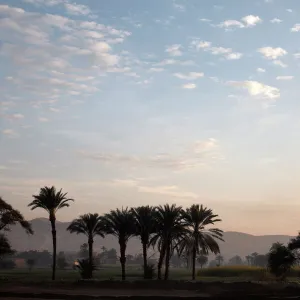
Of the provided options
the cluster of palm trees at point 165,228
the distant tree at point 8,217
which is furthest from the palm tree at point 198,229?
the distant tree at point 8,217

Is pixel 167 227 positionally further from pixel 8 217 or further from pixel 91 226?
pixel 8 217

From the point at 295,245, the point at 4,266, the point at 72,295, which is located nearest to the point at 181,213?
→ the point at 295,245

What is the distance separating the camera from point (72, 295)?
29.0 metres

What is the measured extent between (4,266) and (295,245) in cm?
9984

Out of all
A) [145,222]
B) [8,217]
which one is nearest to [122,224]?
[145,222]

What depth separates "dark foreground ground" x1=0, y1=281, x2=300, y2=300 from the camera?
2886cm

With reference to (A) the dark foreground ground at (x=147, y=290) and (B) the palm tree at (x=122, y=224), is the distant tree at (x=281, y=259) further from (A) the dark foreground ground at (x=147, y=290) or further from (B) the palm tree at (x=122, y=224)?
(B) the palm tree at (x=122, y=224)

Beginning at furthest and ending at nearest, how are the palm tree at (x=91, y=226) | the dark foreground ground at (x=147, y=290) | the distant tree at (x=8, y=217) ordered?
the palm tree at (x=91, y=226) → the distant tree at (x=8, y=217) → the dark foreground ground at (x=147, y=290)

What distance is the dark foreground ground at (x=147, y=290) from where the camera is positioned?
28.9 meters

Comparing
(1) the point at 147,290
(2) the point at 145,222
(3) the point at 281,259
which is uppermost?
(2) the point at 145,222

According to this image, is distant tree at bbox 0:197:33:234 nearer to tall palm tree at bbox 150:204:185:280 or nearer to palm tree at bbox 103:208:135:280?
palm tree at bbox 103:208:135:280

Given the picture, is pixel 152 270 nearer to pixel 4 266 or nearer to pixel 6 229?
pixel 6 229

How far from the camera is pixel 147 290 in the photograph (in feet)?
108

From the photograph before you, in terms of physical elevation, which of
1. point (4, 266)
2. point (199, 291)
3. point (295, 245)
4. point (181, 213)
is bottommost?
point (4, 266)
